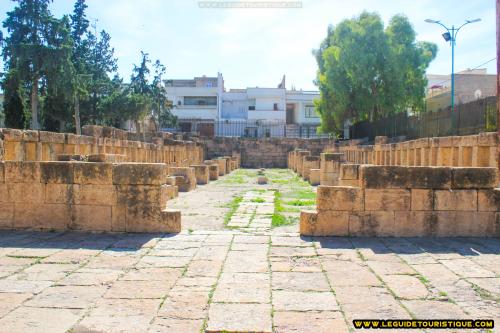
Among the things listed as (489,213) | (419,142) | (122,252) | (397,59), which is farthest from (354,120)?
(122,252)

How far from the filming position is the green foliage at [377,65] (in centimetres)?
2862

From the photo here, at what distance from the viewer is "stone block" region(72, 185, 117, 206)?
686 cm

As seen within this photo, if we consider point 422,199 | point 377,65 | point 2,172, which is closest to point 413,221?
point 422,199

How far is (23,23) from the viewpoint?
99.3 feet

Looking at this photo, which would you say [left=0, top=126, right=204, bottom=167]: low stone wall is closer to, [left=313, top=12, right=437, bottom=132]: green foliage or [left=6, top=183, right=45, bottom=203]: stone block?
[left=6, top=183, right=45, bottom=203]: stone block

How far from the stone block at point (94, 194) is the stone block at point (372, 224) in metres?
3.71

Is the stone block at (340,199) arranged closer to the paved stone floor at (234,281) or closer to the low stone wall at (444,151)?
the paved stone floor at (234,281)

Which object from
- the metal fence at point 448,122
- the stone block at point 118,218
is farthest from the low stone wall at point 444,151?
the stone block at point 118,218

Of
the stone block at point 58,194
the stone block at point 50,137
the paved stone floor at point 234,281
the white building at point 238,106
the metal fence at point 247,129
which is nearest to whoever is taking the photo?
the paved stone floor at point 234,281

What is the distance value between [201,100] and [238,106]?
5.00 meters

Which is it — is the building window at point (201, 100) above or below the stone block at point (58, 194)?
above

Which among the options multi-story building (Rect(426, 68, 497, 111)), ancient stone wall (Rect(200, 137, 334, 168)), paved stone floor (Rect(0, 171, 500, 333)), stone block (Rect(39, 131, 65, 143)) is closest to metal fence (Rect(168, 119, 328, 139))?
ancient stone wall (Rect(200, 137, 334, 168))

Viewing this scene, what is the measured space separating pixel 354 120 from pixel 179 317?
32880 mm

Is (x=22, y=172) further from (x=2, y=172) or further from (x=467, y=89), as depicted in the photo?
(x=467, y=89)
